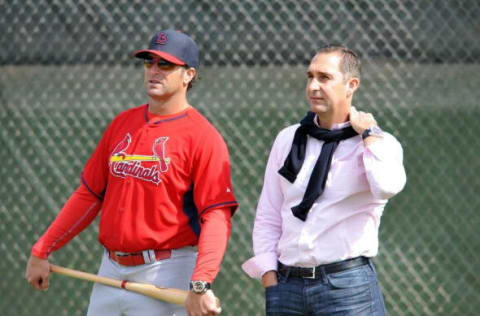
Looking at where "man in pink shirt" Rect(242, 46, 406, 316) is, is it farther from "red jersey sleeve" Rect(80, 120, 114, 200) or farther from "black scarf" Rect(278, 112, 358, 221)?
"red jersey sleeve" Rect(80, 120, 114, 200)

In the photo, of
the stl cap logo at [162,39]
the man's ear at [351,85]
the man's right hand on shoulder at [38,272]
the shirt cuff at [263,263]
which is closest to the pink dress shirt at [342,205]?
the shirt cuff at [263,263]

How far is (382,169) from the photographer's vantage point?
2.46 m

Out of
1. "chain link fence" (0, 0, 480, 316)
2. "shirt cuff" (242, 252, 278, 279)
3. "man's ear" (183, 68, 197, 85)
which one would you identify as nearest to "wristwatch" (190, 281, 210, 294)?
"shirt cuff" (242, 252, 278, 279)

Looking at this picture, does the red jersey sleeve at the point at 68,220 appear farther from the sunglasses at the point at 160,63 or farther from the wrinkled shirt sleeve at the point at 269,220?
the wrinkled shirt sleeve at the point at 269,220

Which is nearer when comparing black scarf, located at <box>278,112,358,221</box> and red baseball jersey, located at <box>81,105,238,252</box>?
black scarf, located at <box>278,112,358,221</box>

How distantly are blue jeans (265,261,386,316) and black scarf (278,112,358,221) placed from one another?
0.23 metres

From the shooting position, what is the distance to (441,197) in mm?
4164

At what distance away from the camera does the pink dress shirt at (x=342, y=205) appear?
2.49 m

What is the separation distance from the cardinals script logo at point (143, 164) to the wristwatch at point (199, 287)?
422 millimetres

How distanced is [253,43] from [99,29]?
94cm

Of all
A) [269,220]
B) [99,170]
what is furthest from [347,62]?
[99,170]

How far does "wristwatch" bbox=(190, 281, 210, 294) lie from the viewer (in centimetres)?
266

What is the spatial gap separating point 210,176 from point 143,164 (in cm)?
27

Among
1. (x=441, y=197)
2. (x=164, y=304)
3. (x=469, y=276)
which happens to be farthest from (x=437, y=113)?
(x=164, y=304)
